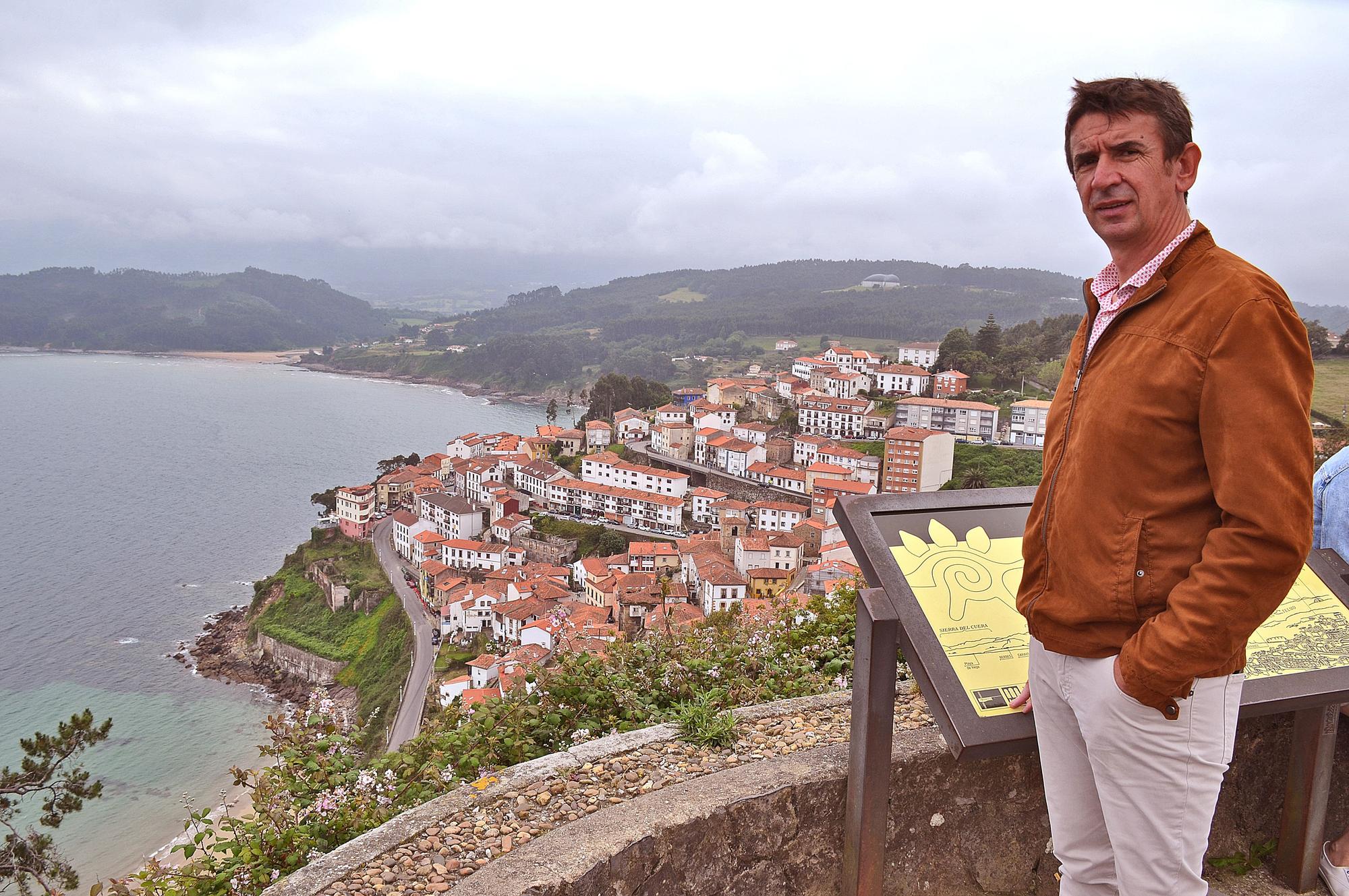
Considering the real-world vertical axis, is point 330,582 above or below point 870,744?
below

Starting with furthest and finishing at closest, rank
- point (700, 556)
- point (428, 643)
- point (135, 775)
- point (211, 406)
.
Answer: point (211, 406) → point (700, 556) → point (428, 643) → point (135, 775)

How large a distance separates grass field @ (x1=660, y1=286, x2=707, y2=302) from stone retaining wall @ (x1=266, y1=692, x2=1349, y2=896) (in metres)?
121

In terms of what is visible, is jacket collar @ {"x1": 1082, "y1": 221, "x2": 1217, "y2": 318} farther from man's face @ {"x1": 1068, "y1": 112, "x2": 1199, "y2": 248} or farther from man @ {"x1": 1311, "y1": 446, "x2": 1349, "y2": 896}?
man @ {"x1": 1311, "y1": 446, "x2": 1349, "y2": 896}

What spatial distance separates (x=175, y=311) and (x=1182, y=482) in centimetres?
14730

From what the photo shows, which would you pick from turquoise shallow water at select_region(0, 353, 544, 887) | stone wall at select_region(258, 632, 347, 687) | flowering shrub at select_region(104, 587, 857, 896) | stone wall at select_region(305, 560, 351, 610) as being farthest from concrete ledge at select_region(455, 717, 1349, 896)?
stone wall at select_region(305, 560, 351, 610)

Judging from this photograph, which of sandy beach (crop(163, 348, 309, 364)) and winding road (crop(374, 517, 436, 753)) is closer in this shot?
winding road (crop(374, 517, 436, 753))

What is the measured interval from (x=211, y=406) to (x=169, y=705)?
55976 mm

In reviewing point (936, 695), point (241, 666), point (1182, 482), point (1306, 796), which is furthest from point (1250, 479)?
point (241, 666)

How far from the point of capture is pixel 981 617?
1877 millimetres

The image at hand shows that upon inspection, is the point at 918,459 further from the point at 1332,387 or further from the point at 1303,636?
the point at 1303,636

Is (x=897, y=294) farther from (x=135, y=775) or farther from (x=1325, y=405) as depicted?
(x=135, y=775)

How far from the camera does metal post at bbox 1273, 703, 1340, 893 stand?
2.07 metres

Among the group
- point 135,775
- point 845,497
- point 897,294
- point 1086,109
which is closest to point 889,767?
point 845,497

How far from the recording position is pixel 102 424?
60.4m
